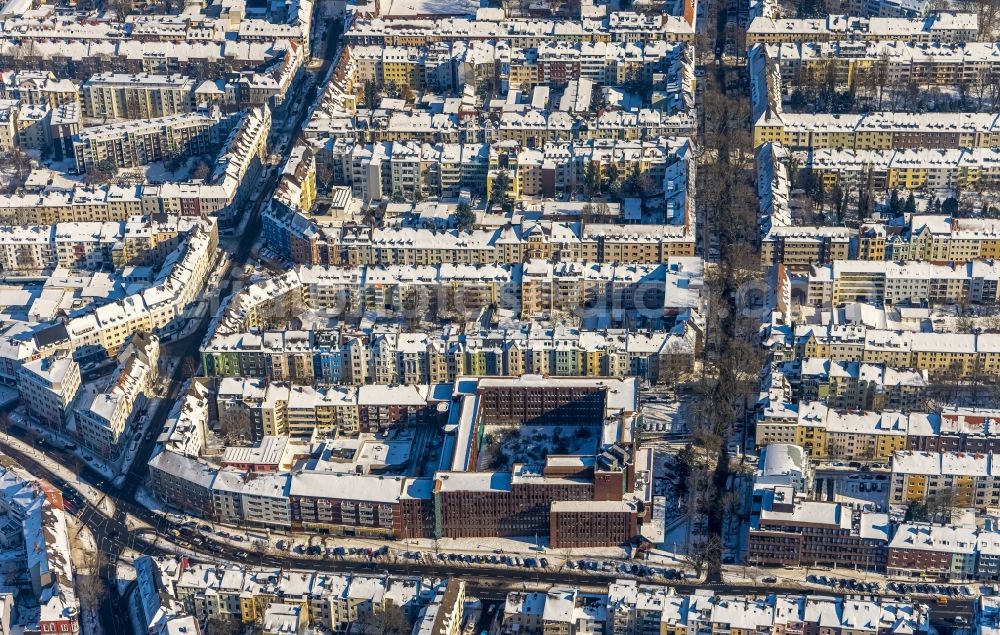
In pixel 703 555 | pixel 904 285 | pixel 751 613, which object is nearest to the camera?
pixel 751 613

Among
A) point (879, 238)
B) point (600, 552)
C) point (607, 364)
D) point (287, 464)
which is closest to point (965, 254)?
point (879, 238)

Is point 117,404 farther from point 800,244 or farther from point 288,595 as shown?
point 800,244

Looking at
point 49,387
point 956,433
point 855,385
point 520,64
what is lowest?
point 956,433

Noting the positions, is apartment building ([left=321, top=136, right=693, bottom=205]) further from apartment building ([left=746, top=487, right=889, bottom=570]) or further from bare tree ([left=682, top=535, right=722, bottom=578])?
apartment building ([left=746, top=487, right=889, bottom=570])

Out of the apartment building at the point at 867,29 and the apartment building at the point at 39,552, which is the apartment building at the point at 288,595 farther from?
the apartment building at the point at 867,29

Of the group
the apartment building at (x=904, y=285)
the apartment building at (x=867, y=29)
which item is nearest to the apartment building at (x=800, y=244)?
the apartment building at (x=904, y=285)

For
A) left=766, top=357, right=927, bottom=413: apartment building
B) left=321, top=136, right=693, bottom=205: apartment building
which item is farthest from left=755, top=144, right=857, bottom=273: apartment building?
left=766, top=357, right=927, bottom=413: apartment building

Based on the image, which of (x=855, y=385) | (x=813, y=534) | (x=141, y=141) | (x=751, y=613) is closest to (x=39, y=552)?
(x=751, y=613)
